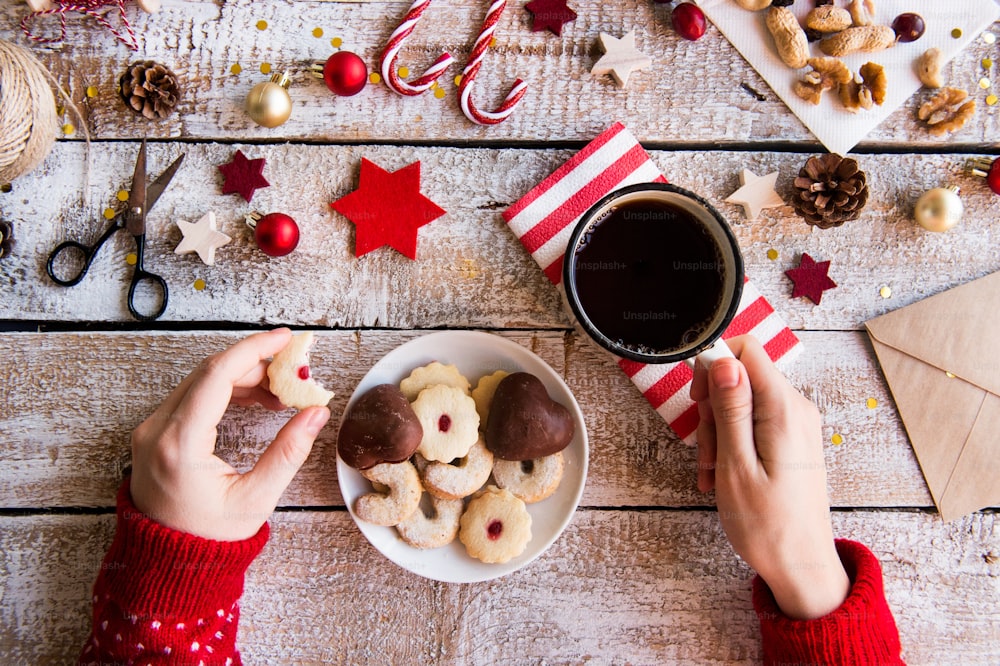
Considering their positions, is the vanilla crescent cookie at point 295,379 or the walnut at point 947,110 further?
the walnut at point 947,110

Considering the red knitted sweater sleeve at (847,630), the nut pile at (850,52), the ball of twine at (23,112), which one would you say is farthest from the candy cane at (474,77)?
the red knitted sweater sleeve at (847,630)

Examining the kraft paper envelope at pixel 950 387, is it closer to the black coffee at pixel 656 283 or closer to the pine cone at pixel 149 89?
the black coffee at pixel 656 283

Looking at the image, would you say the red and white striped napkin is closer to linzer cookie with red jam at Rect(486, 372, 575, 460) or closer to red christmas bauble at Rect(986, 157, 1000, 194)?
linzer cookie with red jam at Rect(486, 372, 575, 460)

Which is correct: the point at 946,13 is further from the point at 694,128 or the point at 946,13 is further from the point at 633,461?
the point at 633,461

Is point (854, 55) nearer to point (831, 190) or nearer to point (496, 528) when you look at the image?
point (831, 190)

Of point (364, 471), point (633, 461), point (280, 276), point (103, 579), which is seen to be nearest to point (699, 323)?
point (633, 461)
